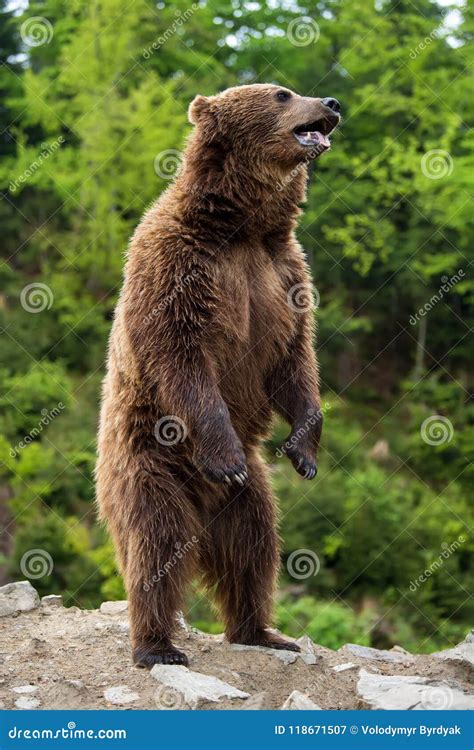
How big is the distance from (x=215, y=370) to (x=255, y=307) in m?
0.49

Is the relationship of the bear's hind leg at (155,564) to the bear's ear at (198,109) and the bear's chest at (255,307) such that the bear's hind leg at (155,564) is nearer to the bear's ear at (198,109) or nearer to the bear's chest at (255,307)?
the bear's chest at (255,307)

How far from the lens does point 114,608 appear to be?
7188 millimetres

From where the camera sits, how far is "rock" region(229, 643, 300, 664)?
5.84 m

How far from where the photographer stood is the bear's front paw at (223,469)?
5.39 meters

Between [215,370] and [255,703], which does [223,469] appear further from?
[255,703]

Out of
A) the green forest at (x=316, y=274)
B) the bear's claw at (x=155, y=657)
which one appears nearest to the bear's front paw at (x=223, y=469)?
the bear's claw at (x=155, y=657)

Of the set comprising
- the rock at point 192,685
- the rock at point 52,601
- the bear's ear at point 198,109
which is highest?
the bear's ear at point 198,109

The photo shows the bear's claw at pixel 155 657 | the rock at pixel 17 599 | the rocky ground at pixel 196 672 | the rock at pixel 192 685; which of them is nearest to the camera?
the rock at pixel 192 685

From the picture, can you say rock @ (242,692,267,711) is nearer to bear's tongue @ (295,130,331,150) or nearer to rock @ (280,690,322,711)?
rock @ (280,690,322,711)

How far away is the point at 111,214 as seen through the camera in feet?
77.5

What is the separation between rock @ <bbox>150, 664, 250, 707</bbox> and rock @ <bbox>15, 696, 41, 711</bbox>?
632 millimetres

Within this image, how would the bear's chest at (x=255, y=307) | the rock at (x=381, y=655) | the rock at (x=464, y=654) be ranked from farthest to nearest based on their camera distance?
the rock at (x=381, y=655), the rock at (x=464, y=654), the bear's chest at (x=255, y=307)

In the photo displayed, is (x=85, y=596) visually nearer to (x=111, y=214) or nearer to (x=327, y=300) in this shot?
(x=111, y=214)

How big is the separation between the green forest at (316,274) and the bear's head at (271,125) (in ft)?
28.0
